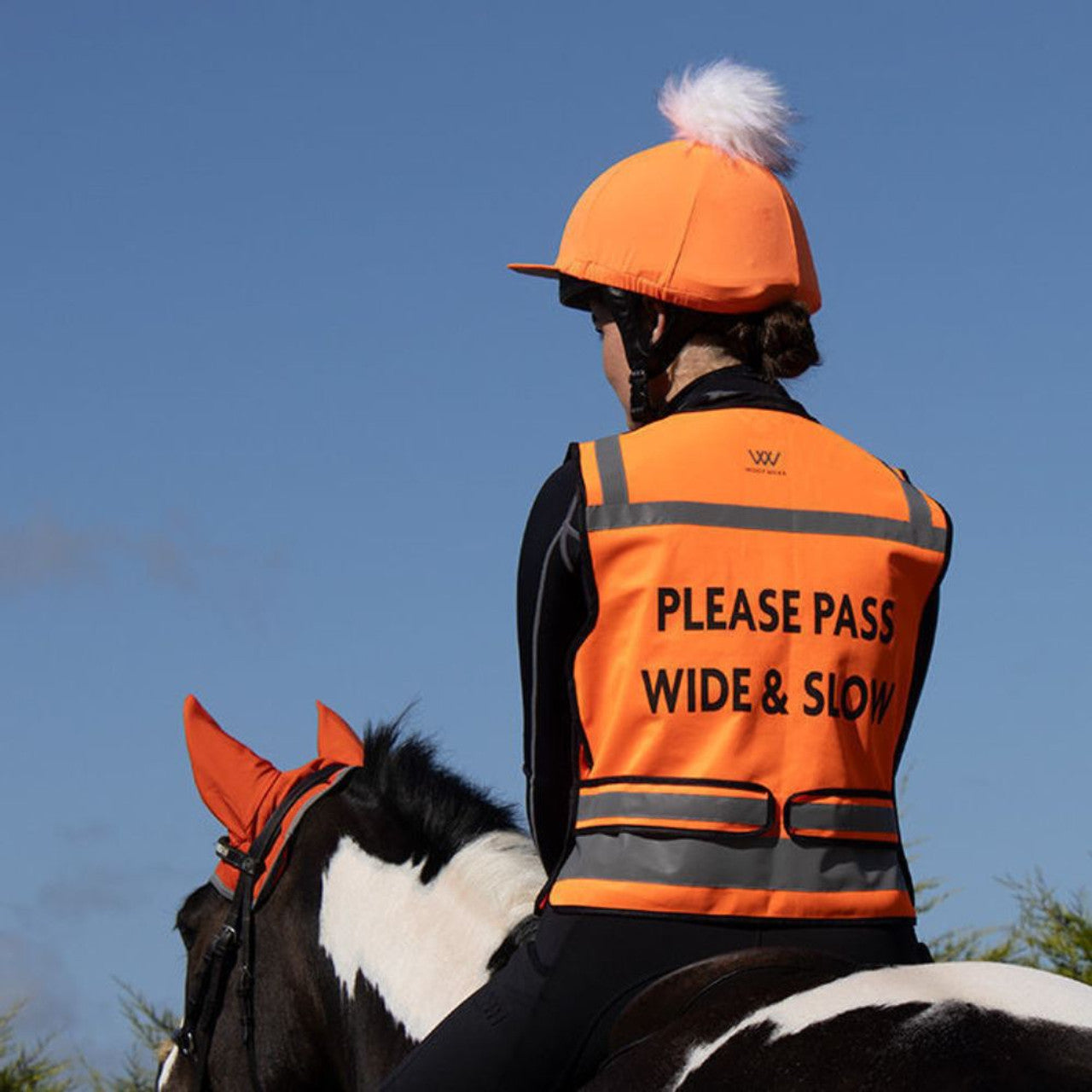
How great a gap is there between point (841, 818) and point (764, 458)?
0.61m

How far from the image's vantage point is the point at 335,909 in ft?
15.6

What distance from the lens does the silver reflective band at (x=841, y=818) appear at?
284 centimetres

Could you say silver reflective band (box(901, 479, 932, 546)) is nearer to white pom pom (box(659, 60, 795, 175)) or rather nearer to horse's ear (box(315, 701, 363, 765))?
white pom pom (box(659, 60, 795, 175))

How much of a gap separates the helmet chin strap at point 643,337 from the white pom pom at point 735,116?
1.16 feet

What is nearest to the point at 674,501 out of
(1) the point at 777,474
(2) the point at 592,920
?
(1) the point at 777,474

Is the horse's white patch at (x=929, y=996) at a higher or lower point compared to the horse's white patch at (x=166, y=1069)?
higher

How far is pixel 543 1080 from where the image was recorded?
2879 mm

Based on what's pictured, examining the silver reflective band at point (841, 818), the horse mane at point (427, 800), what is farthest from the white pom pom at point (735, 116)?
the horse mane at point (427, 800)

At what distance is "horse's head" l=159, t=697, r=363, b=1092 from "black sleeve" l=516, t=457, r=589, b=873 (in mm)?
1907

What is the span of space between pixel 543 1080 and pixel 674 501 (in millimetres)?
961

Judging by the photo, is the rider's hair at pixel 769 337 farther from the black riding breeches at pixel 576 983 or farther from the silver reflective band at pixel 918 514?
the black riding breeches at pixel 576 983

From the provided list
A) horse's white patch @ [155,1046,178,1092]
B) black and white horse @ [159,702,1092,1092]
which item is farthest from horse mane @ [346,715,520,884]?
horse's white patch @ [155,1046,178,1092]

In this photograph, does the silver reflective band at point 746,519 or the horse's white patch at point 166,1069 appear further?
the horse's white patch at point 166,1069


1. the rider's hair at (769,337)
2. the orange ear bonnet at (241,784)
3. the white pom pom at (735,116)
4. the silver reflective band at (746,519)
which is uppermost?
the white pom pom at (735,116)
